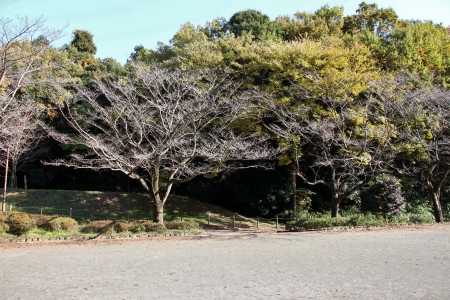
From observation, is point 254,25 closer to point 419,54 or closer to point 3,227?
point 419,54

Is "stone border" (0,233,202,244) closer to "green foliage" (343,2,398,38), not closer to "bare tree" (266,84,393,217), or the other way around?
"bare tree" (266,84,393,217)

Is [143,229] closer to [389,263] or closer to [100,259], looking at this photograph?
[100,259]

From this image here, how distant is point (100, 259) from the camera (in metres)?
10.8

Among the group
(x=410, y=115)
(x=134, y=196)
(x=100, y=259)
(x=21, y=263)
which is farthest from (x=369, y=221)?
(x=134, y=196)

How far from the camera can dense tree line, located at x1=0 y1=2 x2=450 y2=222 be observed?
1706 cm

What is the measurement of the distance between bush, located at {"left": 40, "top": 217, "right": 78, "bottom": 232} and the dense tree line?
8.19 feet

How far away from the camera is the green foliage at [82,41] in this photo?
1645 inches

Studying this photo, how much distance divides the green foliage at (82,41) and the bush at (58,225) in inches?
1185

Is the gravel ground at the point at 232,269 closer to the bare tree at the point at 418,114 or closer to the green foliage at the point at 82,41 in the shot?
the bare tree at the point at 418,114

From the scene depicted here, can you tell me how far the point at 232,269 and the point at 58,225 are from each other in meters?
8.80

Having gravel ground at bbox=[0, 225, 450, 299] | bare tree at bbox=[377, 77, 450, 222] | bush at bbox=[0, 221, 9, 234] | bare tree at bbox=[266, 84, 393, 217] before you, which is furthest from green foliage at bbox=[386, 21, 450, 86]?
bush at bbox=[0, 221, 9, 234]

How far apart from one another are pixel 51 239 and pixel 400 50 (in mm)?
20469

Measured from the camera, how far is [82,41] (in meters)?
42.0

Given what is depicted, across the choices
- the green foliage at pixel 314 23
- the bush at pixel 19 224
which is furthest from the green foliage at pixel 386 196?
the bush at pixel 19 224
